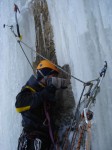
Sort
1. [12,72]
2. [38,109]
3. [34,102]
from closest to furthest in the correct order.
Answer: [34,102], [38,109], [12,72]

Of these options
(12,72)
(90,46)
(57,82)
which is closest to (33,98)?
(57,82)

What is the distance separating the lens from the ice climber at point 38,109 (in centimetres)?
252

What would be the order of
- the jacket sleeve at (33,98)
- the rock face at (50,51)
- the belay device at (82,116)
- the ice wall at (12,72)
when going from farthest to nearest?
the ice wall at (12,72) < the rock face at (50,51) < the jacket sleeve at (33,98) < the belay device at (82,116)

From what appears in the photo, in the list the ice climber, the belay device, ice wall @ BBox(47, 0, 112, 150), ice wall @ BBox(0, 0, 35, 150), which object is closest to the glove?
the ice climber

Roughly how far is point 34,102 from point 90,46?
73cm

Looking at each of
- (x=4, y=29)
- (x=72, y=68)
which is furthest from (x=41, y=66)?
(x=4, y=29)

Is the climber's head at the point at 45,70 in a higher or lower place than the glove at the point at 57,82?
higher

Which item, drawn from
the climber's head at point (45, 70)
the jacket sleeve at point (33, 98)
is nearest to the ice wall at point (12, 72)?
the climber's head at point (45, 70)

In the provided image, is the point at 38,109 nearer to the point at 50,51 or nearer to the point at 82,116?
the point at 82,116

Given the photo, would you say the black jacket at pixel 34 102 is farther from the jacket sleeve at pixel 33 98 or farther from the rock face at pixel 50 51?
the rock face at pixel 50 51

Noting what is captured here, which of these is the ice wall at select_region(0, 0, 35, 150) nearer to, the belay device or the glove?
the glove

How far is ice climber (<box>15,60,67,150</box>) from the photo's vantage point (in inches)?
99.3

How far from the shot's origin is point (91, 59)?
8.24 ft

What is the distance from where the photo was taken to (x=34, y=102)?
249cm
